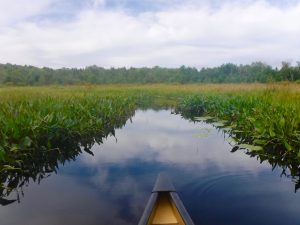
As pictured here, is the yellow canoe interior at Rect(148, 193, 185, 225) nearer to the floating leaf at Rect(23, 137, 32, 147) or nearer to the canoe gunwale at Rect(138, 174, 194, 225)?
the canoe gunwale at Rect(138, 174, 194, 225)

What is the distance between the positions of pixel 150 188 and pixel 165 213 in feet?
8.16

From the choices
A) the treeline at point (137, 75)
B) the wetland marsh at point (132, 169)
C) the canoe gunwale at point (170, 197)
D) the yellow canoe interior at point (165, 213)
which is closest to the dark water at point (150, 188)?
the wetland marsh at point (132, 169)

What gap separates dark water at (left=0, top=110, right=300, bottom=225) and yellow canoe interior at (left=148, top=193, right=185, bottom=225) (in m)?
0.90

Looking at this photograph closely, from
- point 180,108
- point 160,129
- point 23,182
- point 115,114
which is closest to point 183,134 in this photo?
point 160,129

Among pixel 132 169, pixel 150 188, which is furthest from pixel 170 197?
pixel 132 169

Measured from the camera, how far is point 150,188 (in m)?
6.90

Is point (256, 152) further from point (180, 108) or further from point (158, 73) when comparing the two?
point (158, 73)

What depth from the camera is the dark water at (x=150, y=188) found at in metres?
5.41

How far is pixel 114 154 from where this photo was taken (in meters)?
10.0

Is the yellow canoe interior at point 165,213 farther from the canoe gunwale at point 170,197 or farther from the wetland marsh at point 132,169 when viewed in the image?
the wetland marsh at point 132,169

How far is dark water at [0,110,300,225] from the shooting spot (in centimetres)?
541

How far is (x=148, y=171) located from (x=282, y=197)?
3.08m

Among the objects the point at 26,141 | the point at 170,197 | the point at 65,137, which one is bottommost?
the point at 65,137

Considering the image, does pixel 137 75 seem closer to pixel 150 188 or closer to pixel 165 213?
pixel 150 188
